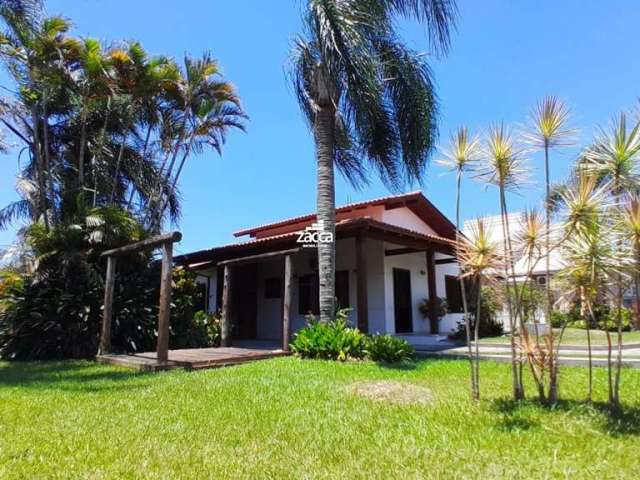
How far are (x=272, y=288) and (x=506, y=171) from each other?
42.6ft

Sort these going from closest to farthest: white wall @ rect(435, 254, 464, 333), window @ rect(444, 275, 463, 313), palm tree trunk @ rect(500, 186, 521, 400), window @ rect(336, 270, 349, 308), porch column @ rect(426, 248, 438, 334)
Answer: palm tree trunk @ rect(500, 186, 521, 400)
porch column @ rect(426, 248, 438, 334)
window @ rect(336, 270, 349, 308)
white wall @ rect(435, 254, 464, 333)
window @ rect(444, 275, 463, 313)

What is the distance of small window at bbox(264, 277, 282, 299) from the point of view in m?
17.0

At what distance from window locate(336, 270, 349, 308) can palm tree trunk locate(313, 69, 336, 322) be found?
544 cm

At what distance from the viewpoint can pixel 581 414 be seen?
178 inches

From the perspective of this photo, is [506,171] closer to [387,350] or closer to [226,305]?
[387,350]

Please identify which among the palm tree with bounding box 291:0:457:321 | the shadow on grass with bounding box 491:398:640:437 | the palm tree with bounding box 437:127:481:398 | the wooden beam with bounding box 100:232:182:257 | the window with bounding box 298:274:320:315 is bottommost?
the shadow on grass with bounding box 491:398:640:437

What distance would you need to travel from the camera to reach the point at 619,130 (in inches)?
179

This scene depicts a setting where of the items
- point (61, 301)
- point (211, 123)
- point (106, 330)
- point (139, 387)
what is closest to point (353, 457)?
point (139, 387)

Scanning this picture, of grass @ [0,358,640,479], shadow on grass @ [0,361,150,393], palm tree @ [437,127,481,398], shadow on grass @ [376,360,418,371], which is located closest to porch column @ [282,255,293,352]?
shadow on grass @ [376,360,418,371]

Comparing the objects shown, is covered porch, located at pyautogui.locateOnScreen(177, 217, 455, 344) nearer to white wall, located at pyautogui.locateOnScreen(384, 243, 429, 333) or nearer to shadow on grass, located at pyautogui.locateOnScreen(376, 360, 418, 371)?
white wall, located at pyautogui.locateOnScreen(384, 243, 429, 333)

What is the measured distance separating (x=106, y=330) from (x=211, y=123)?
9.18 meters

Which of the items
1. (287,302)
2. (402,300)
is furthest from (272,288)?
(287,302)

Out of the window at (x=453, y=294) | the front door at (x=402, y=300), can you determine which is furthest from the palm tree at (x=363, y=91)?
the window at (x=453, y=294)

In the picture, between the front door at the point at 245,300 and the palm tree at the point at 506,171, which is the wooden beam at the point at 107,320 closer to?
the front door at the point at 245,300
